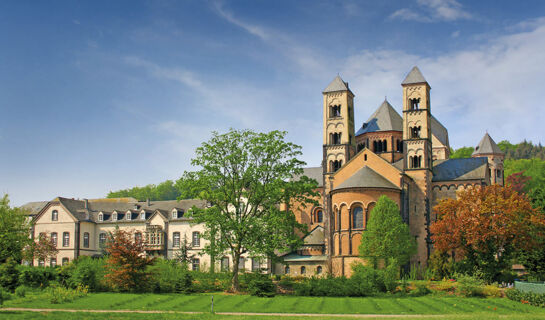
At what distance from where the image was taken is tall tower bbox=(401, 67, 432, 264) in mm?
59719

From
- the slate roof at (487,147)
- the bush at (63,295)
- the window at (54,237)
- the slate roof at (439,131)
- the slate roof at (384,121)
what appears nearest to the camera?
the bush at (63,295)

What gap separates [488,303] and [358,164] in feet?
98.3

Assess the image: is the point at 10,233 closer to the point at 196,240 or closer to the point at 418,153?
the point at 196,240

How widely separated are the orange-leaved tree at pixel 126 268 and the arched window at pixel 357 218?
23.7 meters

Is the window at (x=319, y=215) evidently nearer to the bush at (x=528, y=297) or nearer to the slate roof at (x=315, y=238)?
the slate roof at (x=315, y=238)

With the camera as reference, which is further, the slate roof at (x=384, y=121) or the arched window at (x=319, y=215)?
the arched window at (x=319, y=215)

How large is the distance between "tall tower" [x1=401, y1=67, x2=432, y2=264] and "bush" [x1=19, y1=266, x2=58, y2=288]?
36099mm

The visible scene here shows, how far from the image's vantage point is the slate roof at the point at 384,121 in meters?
68.2

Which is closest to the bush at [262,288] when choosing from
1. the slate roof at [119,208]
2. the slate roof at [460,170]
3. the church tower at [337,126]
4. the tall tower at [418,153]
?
the tall tower at [418,153]

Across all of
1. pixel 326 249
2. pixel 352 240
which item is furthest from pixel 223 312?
pixel 326 249

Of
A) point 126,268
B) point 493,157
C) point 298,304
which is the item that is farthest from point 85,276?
point 493,157

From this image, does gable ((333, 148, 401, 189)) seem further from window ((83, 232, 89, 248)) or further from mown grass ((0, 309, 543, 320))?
window ((83, 232, 89, 248))

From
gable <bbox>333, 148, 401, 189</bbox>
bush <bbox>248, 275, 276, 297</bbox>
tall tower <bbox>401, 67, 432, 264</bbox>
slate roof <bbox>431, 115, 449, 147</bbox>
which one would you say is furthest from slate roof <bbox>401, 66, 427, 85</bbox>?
bush <bbox>248, 275, 276, 297</bbox>

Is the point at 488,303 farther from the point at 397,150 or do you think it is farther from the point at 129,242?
the point at 397,150
